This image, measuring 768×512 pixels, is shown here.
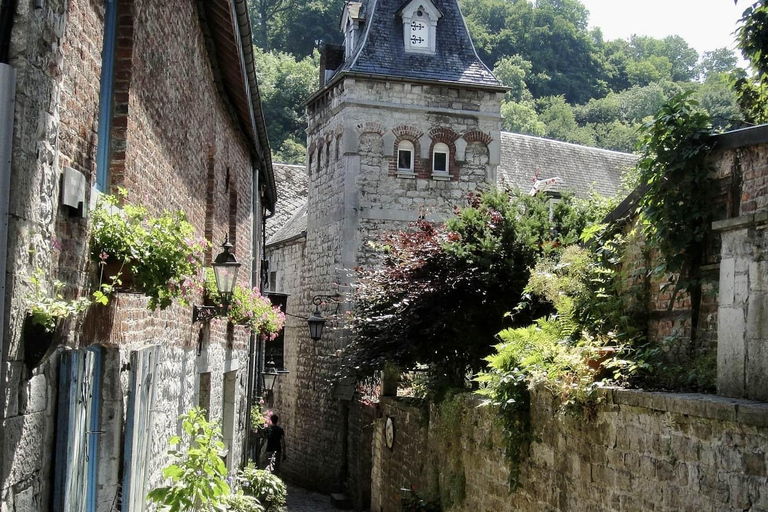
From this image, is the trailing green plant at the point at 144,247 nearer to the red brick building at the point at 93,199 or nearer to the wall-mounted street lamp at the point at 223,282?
the red brick building at the point at 93,199

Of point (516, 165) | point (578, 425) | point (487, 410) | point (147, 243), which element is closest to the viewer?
point (147, 243)

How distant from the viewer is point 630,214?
9.00m

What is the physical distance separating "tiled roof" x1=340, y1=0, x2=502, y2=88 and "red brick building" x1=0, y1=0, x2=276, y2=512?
13362 mm

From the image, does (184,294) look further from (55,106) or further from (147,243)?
(55,106)

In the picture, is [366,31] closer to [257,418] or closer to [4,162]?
[257,418]

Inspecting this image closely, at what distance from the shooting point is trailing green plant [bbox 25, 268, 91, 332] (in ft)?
11.9

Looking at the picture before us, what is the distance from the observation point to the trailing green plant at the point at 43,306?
11.9ft

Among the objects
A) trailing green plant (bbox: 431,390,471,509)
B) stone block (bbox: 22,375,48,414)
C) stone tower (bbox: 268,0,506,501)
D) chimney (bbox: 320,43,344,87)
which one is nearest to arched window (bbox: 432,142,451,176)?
stone tower (bbox: 268,0,506,501)

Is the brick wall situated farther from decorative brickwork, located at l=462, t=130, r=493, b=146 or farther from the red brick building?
decorative brickwork, located at l=462, t=130, r=493, b=146

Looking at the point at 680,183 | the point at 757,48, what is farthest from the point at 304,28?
the point at 680,183

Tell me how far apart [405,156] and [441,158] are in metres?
0.90

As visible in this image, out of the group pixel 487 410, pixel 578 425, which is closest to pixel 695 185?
pixel 578 425

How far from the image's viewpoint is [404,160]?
74.6 feet

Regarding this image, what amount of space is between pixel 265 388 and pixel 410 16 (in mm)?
9741
